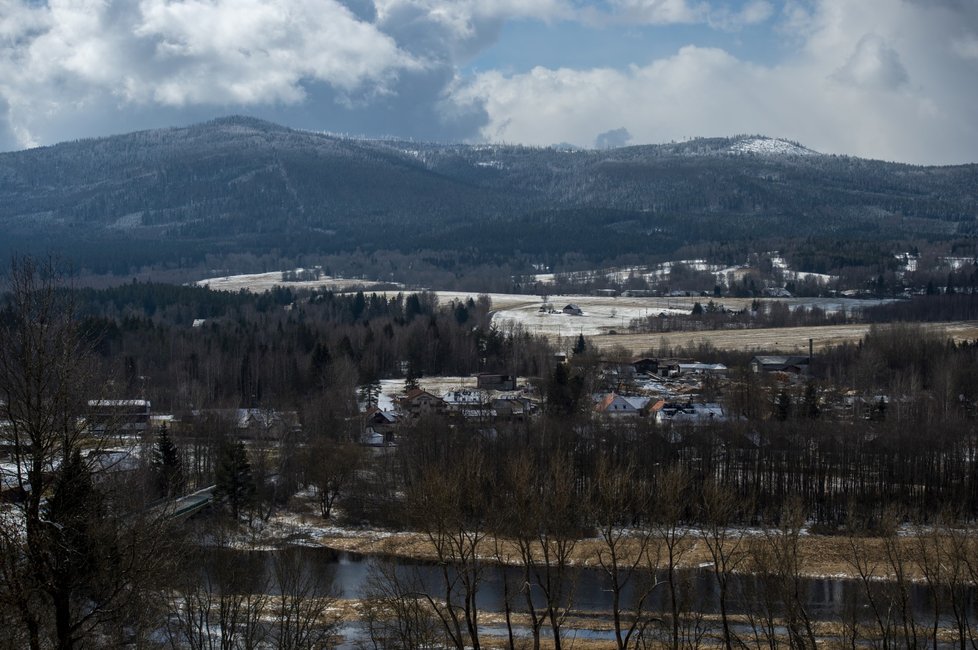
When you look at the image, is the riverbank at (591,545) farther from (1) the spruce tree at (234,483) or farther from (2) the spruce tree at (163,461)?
(2) the spruce tree at (163,461)

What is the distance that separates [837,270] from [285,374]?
301 feet

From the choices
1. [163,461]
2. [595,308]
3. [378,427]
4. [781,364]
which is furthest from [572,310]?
[163,461]

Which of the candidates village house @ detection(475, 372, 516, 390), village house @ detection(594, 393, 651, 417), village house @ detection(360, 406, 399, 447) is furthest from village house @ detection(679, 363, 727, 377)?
village house @ detection(360, 406, 399, 447)

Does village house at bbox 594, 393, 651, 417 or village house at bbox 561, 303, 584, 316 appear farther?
village house at bbox 561, 303, 584, 316

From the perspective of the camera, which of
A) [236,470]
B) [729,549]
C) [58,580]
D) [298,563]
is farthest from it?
[236,470]

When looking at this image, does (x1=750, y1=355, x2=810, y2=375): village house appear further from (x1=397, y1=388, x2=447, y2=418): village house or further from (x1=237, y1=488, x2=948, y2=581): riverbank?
(x1=237, y1=488, x2=948, y2=581): riverbank

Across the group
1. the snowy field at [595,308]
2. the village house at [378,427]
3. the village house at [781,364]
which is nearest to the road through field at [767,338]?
the village house at [781,364]

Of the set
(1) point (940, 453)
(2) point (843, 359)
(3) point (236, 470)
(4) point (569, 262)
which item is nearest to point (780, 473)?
(1) point (940, 453)

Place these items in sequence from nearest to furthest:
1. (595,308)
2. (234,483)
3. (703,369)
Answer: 1. (234,483)
2. (703,369)
3. (595,308)

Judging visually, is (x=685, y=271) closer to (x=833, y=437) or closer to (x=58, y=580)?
(x=833, y=437)

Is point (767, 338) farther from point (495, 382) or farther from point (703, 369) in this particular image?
point (495, 382)

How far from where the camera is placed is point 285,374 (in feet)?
181

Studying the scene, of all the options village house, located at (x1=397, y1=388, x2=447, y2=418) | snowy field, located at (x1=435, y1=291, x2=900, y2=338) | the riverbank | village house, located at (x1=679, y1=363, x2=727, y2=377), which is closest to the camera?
the riverbank

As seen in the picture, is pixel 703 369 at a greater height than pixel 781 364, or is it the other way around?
pixel 781 364
